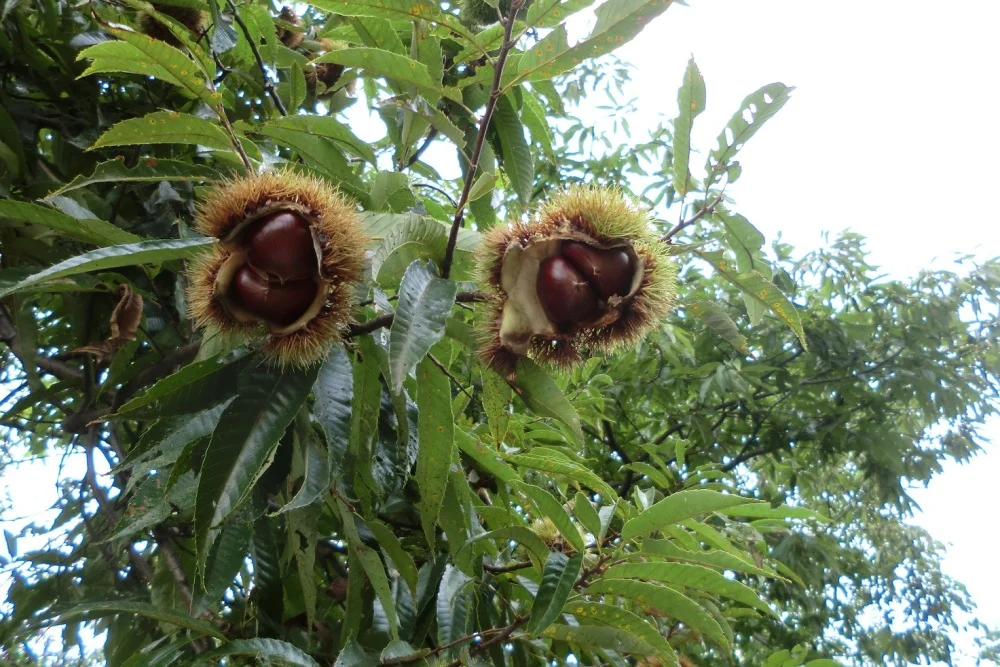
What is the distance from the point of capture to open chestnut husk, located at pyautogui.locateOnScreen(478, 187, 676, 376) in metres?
1.04

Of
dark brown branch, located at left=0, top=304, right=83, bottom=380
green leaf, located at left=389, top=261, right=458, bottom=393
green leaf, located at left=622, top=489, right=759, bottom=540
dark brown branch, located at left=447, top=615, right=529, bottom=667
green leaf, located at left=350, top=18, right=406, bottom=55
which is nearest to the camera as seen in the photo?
green leaf, located at left=389, top=261, right=458, bottom=393

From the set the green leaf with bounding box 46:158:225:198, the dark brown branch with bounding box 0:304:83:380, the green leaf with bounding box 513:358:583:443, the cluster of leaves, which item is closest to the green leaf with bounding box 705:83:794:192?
the cluster of leaves

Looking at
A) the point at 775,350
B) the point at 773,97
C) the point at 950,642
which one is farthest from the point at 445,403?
the point at 950,642

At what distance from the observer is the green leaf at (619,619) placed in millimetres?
1245

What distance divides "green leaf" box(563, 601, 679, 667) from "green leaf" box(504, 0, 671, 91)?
2.87 ft

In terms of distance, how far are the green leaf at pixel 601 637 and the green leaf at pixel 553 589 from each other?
0.17 metres

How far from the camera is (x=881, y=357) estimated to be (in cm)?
407

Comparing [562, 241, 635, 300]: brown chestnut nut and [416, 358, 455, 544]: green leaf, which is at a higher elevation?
[562, 241, 635, 300]: brown chestnut nut

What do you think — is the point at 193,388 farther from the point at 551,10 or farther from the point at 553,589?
the point at 551,10

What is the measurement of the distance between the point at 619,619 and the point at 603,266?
2.10 ft

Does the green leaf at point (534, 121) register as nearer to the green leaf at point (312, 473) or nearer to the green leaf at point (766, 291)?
the green leaf at point (766, 291)

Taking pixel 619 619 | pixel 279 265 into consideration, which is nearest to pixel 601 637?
pixel 619 619

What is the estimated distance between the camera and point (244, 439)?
3.09 ft

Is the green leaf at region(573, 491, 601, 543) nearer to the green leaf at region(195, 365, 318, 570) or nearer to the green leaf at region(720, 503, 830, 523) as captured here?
the green leaf at region(720, 503, 830, 523)
